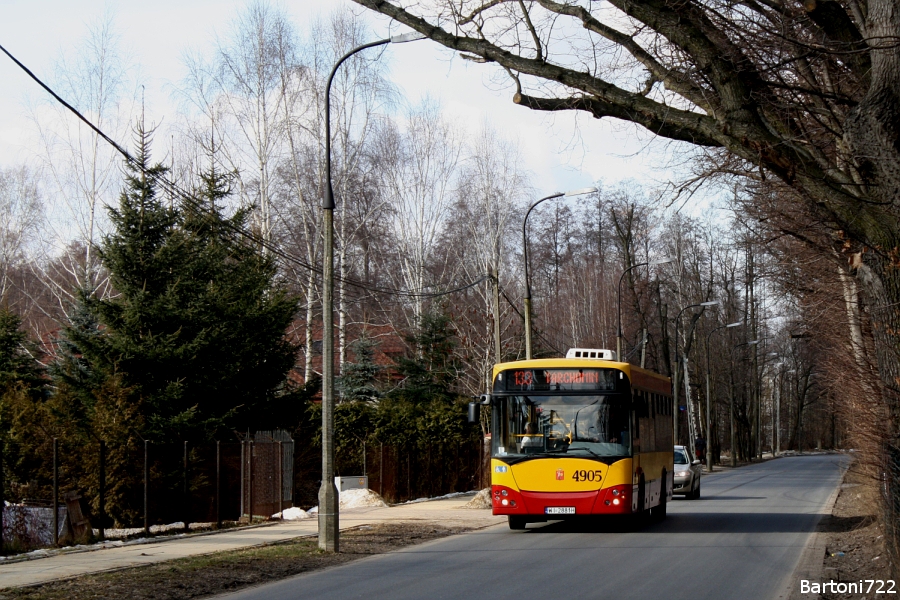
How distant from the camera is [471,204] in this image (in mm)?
47969

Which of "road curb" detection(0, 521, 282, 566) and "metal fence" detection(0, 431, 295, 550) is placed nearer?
"road curb" detection(0, 521, 282, 566)

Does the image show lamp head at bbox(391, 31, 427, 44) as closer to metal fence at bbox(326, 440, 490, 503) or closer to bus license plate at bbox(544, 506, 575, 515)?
bus license plate at bbox(544, 506, 575, 515)

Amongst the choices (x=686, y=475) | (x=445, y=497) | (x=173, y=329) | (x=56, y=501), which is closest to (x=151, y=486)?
(x=173, y=329)

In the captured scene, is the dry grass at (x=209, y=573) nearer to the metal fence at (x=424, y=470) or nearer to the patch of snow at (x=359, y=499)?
the patch of snow at (x=359, y=499)

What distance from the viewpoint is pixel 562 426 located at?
17953 millimetres

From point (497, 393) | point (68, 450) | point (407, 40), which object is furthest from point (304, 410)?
point (407, 40)

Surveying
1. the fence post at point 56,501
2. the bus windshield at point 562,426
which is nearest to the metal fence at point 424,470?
the bus windshield at point 562,426

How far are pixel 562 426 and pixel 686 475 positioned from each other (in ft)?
42.8

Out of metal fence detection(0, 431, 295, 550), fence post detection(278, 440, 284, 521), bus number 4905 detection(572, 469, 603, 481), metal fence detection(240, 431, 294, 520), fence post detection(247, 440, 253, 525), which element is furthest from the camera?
fence post detection(278, 440, 284, 521)

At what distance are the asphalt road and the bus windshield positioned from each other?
153 cm

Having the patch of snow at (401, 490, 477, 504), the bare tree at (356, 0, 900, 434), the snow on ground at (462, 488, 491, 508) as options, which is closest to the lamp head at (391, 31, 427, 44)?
the bare tree at (356, 0, 900, 434)

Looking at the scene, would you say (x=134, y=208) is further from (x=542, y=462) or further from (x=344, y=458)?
(x=542, y=462)

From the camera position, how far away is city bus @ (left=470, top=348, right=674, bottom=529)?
687 inches

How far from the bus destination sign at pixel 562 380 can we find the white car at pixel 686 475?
1254 centimetres
